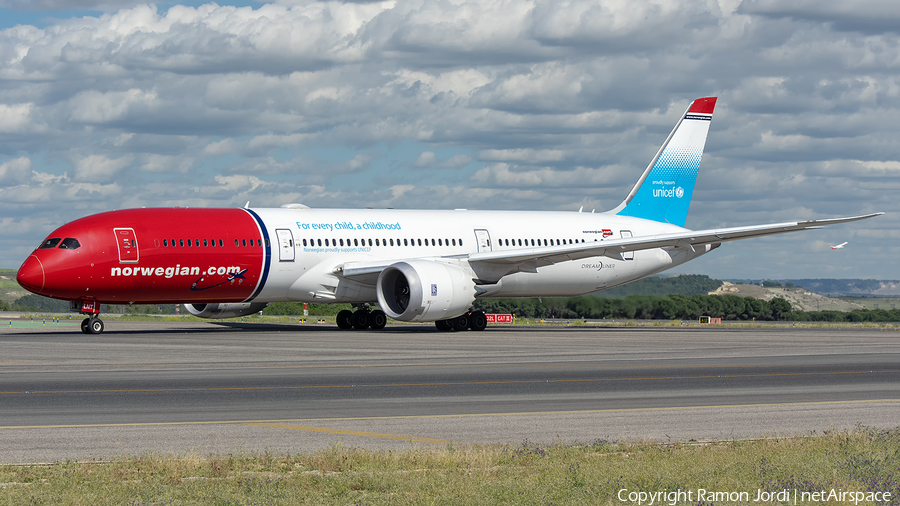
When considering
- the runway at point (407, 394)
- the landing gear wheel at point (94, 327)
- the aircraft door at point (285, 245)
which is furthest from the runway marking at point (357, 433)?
the landing gear wheel at point (94, 327)

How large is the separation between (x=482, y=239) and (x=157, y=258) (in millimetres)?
13597

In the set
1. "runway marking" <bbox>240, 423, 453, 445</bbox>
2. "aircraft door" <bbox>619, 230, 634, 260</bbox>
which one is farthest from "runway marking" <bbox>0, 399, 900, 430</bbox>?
"aircraft door" <bbox>619, 230, 634, 260</bbox>

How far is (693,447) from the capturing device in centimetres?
1162

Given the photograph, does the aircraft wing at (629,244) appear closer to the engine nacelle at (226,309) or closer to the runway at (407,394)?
the runway at (407,394)

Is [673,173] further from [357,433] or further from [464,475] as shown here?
[464,475]

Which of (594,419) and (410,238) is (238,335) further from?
(594,419)

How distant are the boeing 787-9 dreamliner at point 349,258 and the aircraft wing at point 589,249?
0.18 ft

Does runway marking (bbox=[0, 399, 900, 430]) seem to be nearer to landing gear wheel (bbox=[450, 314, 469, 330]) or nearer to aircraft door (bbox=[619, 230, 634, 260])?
landing gear wheel (bbox=[450, 314, 469, 330])

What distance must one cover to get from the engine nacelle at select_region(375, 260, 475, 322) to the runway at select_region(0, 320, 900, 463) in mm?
3637

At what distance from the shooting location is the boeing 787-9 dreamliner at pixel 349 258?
107ft

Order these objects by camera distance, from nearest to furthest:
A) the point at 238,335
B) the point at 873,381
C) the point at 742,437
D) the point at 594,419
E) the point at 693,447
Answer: the point at 693,447 → the point at 742,437 → the point at 594,419 → the point at 873,381 → the point at 238,335

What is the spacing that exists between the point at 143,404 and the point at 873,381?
13.9 meters

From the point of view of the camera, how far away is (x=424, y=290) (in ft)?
112

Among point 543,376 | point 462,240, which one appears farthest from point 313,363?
point 462,240
